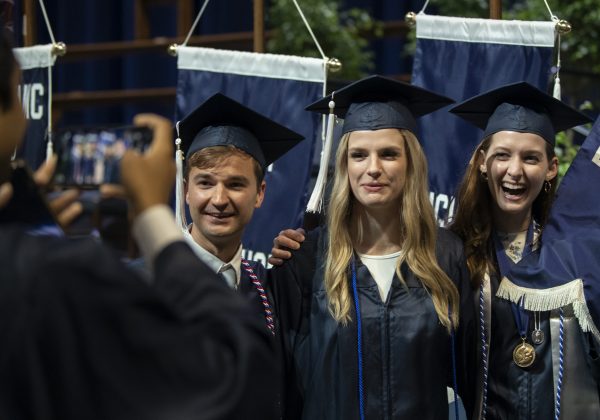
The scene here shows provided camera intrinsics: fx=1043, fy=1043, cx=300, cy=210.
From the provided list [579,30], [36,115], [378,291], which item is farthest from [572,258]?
[579,30]

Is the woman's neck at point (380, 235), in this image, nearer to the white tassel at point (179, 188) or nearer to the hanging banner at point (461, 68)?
the white tassel at point (179, 188)

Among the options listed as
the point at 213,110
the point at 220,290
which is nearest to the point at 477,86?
the point at 213,110

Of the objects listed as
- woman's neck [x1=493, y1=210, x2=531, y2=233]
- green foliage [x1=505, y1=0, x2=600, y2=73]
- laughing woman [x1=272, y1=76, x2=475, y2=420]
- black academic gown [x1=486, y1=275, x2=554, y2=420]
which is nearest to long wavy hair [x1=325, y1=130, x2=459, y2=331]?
laughing woman [x1=272, y1=76, x2=475, y2=420]

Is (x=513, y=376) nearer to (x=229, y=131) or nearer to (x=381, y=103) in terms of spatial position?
(x=381, y=103)

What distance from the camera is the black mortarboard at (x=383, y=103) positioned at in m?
3.44

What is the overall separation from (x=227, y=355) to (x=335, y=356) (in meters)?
1.69

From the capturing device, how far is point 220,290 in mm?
1596

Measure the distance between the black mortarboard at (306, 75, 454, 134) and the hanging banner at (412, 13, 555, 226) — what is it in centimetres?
63

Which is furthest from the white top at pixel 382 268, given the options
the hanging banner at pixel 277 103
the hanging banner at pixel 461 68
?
the hanging banner at pixel 277 103

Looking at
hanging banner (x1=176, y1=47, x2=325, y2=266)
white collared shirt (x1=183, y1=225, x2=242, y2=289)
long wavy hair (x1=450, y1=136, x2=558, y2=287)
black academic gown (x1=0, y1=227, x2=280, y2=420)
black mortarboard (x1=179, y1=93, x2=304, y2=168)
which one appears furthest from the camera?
hanging banner (x1=176, y1=47, x2=325, y2=266)

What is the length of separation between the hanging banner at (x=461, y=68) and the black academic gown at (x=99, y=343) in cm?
262

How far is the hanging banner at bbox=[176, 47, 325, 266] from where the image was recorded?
4.27 meters

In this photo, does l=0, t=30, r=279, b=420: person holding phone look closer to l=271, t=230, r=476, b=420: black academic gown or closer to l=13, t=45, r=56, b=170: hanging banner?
l=271, t=230, r=476, b=420: black academic gown

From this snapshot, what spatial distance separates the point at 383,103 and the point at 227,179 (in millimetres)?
611
